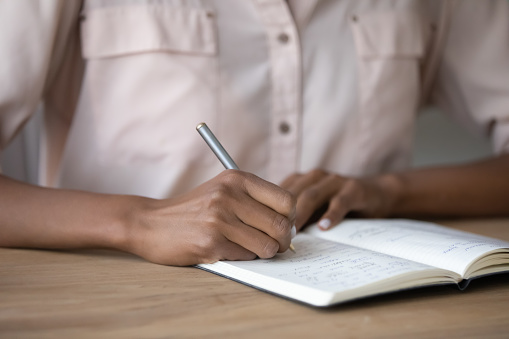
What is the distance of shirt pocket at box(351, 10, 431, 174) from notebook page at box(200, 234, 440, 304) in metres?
0.56

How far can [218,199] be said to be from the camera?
29.4 inches

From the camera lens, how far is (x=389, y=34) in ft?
4.41

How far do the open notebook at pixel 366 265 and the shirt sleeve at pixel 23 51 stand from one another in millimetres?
482

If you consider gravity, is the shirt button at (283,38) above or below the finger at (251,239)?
above

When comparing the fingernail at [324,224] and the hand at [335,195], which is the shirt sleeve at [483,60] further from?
the fingernail at [324,224]

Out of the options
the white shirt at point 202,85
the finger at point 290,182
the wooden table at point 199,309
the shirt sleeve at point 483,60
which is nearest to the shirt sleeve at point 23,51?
the white shirt at point 202,85

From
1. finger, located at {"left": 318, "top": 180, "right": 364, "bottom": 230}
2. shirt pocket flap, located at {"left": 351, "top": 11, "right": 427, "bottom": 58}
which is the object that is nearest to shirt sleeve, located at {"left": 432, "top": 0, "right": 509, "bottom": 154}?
shirt pocket flap, located at {"left": 351, "top": 11, "right": 427, "bottom": 58}

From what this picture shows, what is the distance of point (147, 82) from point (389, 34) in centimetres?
57

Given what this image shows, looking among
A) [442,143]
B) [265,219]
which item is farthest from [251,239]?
[442,143]

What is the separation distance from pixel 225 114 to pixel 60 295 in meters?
0.59

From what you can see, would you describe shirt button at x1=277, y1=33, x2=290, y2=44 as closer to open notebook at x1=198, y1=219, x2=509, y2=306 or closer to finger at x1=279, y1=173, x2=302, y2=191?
finger at x1=279, y1=173, x2=302, y2=191

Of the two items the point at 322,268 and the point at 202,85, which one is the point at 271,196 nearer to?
the point at 322,268

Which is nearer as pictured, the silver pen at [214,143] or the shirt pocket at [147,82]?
the silver pen at [214,143]

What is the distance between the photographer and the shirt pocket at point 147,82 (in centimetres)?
112
